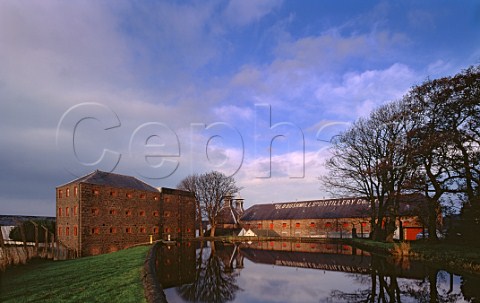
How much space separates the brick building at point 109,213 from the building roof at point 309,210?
1858 cm

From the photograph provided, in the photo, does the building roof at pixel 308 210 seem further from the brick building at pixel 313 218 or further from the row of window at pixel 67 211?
the row of window at pixel 67 211

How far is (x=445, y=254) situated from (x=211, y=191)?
3634 centimetres

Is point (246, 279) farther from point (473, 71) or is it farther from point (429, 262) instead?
point (473, 71)

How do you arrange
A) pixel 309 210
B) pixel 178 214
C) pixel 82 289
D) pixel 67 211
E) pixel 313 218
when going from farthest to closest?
pixel 309 210 < pixel 313 218 < pixel 178 214 < pixel 67 211 < pixel 82 289

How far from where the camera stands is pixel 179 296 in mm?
9570

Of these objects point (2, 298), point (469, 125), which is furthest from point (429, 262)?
point (2, 298)

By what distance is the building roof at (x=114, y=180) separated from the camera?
31628 mm

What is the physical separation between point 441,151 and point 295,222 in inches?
1336

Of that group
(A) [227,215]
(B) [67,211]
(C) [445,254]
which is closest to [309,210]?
(A) [227,215]

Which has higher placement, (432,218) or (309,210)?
(432,218)

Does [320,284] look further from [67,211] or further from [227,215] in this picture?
[227,215]

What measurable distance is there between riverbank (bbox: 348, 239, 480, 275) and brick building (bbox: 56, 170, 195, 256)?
23797mm

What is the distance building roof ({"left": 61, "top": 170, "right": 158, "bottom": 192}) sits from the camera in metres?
31.6

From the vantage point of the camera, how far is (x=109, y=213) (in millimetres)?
32375
